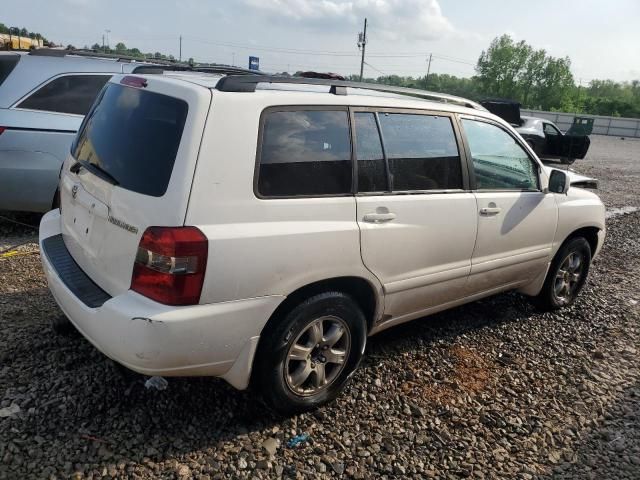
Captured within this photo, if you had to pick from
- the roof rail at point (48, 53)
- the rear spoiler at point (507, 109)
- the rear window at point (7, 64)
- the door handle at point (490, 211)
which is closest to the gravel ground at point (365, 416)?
the door handle at point (490, 211)

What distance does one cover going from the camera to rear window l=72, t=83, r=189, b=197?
2.42 meters

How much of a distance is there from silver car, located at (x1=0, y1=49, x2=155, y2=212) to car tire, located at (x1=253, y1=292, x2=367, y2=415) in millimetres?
3503

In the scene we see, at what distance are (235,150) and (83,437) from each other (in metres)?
1.61

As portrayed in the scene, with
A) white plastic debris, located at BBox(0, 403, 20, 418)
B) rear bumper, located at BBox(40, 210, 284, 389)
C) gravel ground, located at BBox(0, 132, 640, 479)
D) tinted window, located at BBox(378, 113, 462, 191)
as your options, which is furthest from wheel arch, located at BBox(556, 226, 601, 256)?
white plastic debris, located at BBox(0, 403, 20, 418)

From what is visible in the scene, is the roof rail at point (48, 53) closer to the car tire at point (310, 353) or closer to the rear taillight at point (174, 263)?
the rear taillight at point (174, 263)

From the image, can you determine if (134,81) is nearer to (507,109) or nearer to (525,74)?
(507,109)

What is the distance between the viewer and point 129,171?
2.56 m

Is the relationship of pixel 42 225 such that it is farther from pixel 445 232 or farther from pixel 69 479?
pixel 445 232

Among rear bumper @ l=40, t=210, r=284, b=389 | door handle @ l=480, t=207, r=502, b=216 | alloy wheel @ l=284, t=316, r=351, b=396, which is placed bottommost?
alloy wheel @ l=284, t=316, r=351, b=396

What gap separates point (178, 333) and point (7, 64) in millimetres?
4570

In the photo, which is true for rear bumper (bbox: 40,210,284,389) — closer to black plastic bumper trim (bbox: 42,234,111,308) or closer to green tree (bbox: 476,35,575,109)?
black plastic bumper trim (bbox: 42,234,111,308)

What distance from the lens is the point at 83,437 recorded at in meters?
2.61

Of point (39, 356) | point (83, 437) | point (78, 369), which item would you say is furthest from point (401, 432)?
point (39, 356)

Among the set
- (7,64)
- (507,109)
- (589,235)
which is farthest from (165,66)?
(507,109)
